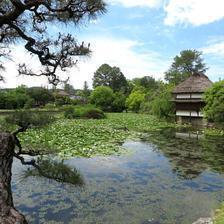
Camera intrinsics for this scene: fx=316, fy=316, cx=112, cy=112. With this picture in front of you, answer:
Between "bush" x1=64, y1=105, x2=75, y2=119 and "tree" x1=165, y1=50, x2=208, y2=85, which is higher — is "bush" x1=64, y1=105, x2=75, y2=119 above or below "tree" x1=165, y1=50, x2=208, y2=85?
below

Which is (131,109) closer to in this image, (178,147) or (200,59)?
(200,59)

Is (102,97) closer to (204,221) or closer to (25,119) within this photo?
(204,221)

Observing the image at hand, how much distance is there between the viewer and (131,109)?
48.7 metres

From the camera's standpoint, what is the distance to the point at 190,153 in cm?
1534

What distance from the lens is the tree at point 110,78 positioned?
207ft

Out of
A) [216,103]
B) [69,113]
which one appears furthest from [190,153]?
[69,113]

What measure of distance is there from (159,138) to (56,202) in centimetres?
1294

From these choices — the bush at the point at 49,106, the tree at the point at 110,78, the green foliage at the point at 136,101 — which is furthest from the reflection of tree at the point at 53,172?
the tree at the point at 110,78

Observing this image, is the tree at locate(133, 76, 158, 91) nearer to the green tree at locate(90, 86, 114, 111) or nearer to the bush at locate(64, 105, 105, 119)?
the green tree at locate(90, 86, 114, 111)

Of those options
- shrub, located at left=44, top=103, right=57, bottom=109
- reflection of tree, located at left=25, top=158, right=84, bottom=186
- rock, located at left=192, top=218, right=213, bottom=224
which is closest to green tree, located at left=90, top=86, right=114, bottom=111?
shrub, located at left=44, top=103, right=57, bottom=109

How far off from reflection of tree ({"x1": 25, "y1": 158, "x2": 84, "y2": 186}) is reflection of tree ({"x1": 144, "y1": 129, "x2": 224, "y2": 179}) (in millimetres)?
6949

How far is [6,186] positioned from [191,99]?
27.0 metres

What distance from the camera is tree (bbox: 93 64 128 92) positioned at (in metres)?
63.0

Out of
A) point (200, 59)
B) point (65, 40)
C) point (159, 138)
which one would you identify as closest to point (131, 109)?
point (200, 59)
